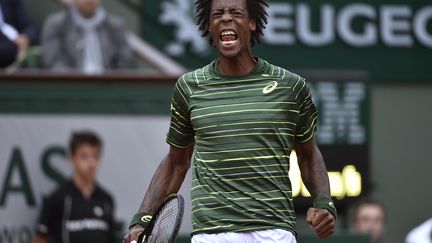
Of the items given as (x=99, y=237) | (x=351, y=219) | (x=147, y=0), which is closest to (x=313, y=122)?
(x=99, y=237)

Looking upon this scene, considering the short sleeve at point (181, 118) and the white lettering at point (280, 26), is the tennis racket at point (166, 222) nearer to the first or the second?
the short sleeve at point (181, 118)

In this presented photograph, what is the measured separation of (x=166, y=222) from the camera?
697 centimetres

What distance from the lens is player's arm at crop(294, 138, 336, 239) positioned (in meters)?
6.97

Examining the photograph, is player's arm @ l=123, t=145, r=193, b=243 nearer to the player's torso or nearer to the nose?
the player's torso

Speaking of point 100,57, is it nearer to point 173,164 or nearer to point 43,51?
point 43,51

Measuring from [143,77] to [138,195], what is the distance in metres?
0.87

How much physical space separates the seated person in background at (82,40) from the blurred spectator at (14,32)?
16 cm

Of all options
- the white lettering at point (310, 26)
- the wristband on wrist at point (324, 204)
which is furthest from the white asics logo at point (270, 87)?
the white lettering at point (310, 26)

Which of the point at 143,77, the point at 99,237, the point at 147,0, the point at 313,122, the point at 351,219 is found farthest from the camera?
the point at 147,0

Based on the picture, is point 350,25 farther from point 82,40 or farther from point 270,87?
point 270,87

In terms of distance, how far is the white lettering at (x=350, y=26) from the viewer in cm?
1480

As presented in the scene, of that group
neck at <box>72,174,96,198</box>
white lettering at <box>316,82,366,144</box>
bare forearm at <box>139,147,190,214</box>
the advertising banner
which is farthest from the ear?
the advertising banner

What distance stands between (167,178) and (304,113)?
0.73 meters

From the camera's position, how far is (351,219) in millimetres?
12562
